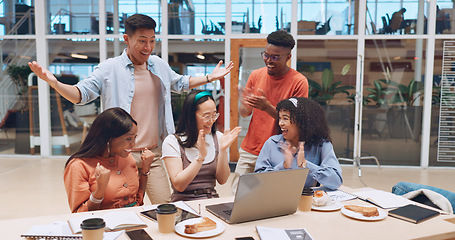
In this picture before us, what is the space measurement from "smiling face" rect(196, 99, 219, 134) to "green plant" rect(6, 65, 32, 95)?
558 centimetres

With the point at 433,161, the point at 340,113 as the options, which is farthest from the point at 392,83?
the point at 433,161

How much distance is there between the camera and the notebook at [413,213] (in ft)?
5.59

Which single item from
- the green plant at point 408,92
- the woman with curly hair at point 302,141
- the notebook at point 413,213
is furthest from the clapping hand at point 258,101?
the green plant at point 408,92

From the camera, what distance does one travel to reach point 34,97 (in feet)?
21.8

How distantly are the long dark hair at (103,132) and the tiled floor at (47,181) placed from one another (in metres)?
2.09

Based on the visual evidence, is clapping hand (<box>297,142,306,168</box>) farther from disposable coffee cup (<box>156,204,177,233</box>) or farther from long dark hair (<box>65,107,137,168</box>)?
long dark hair (<box>65,107,137,168</box>)

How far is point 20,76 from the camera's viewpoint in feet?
21.8

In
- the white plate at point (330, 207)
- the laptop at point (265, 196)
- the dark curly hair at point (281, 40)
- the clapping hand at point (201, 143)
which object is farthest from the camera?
the dark curly hair at point (281, 40)

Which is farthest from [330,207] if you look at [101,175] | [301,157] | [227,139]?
[101,175]

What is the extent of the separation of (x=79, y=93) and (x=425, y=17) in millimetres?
5608

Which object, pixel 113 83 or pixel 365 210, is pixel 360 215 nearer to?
pixel 365 210

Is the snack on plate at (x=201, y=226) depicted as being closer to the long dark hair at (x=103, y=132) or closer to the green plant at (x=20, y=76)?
the long dark hair at (x=103, y=132)

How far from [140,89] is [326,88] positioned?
424 centimetres

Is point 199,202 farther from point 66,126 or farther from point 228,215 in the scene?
point 66,126
